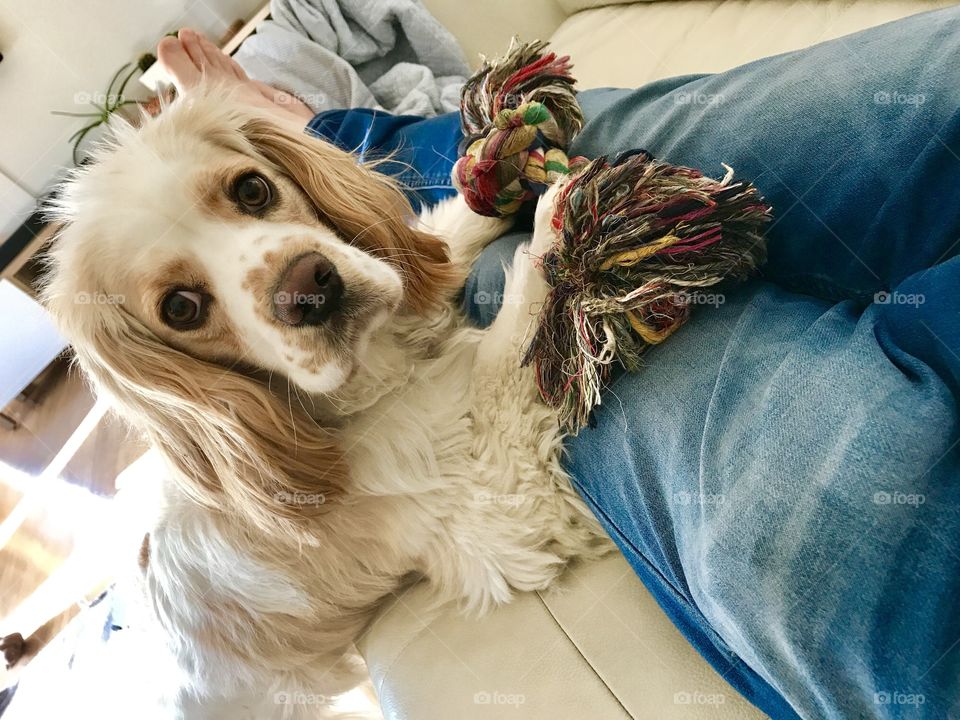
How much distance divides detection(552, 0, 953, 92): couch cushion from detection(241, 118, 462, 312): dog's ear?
1009mm

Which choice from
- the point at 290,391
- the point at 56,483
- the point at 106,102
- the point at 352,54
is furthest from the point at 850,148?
the point at 106,102

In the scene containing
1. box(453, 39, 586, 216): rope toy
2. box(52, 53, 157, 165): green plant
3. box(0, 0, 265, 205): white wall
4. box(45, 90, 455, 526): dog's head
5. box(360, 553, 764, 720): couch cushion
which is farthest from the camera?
box(52, 53, 157, 165): green plant

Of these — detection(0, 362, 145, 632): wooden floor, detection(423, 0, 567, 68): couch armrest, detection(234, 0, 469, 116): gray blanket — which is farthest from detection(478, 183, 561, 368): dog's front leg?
detection(0, 362, 145, 632): wooden floor

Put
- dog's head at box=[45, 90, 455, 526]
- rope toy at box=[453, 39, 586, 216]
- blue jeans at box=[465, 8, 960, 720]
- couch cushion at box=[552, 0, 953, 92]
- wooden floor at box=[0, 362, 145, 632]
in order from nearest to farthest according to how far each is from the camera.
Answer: blue jeans at box=[465, 8, 960, 720] → dog's head at box=[45, 90, 455, 526] → rope toy at box=[453, 39, 586, 216] → couch cushion at box=[552, 0, 953, 92] → wooden floor at box=[0, 362, 145, 632]

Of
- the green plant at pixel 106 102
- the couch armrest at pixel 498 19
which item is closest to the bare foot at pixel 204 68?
the couch armrest at pixel 498 19

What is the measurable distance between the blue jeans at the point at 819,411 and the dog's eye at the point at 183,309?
0.69 m

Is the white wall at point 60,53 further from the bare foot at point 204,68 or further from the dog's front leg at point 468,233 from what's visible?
the dog's front leg at point 468,233

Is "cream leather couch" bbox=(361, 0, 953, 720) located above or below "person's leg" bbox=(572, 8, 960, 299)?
below

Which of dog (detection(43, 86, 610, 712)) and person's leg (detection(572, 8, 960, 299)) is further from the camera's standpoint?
dog (detection(43, 86, 610, 712))

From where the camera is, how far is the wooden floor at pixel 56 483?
281cm

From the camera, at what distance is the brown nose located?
99cm

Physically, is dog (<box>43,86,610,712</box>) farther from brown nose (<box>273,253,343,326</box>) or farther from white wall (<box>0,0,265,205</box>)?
white wall (<box>0,0,265,205</box>)

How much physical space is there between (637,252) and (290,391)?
2.11 ft

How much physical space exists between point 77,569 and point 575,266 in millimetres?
2622
